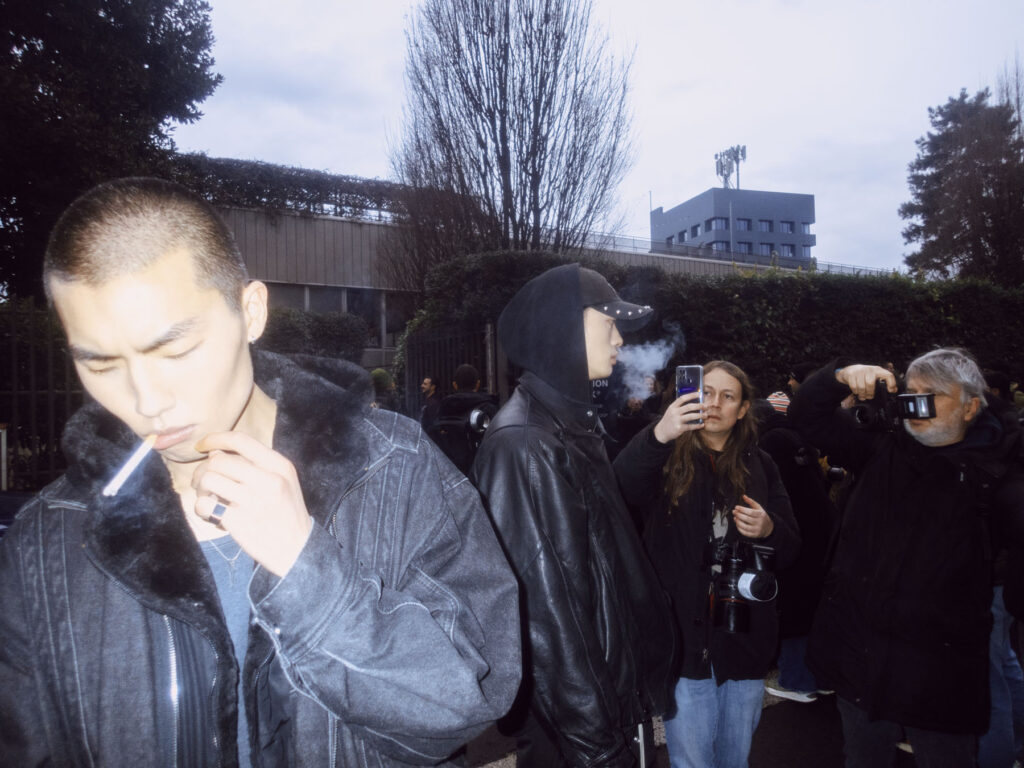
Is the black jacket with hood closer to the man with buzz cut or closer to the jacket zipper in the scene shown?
the man with buzz cut

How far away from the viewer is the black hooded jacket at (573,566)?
213 cm

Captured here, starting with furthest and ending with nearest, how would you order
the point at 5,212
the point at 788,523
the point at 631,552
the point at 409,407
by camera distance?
the point at 409,407, the point at 5,212, the point at 788,523, the point at 631,552

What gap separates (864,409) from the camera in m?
3.08

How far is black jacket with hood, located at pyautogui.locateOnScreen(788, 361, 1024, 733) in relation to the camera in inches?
104

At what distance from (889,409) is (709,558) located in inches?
41.8

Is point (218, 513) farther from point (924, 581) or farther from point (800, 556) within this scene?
point (800, 556)

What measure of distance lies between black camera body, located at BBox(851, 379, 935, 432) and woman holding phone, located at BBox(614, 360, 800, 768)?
0.58 meters

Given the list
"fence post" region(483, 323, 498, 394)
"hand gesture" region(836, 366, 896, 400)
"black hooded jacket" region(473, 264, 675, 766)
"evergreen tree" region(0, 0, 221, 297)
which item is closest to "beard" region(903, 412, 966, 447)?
"hand gesture" region(836, 366, 896, 400)

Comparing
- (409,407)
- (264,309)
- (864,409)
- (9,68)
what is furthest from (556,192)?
(264,309)

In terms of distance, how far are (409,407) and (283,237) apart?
9.21 meters

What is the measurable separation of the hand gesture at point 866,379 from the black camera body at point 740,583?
902 mm

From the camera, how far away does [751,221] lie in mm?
64812

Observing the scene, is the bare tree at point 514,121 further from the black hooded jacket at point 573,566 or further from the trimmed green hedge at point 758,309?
the black hooded jacket at point 573,566

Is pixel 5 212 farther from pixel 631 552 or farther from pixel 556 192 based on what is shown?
pixel 631 552
